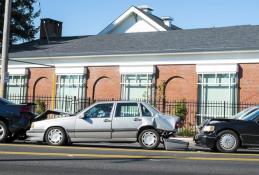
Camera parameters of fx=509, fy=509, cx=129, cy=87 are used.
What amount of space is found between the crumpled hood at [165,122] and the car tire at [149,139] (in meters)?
0.27

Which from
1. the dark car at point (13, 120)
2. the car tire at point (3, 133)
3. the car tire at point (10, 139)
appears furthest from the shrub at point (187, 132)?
the car tire at point (3, 133)

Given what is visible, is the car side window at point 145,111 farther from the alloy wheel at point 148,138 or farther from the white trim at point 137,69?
the white trim at point 137,69

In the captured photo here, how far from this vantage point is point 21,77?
104ft

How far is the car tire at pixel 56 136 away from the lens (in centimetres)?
1630

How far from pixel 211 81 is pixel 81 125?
1148 centimetres

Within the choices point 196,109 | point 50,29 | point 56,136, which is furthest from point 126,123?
point 50,29

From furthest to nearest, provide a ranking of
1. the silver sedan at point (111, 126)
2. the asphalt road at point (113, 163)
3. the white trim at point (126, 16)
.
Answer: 1. the white trim at point (126, 16)
2. the silver sedan at point (111, 126)
3. the asphalt road at point (113, 163)

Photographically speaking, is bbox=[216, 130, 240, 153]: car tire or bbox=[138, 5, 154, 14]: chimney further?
bbox=[138, 5, 154, 14]: chimney

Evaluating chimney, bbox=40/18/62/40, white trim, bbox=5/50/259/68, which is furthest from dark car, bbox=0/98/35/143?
chimney, bbox=40/18/62/40

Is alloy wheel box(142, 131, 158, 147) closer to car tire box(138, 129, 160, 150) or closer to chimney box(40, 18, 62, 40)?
car tire box(138, 129, 160, 150)

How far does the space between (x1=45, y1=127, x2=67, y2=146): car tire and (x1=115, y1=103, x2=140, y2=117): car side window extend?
1842mm

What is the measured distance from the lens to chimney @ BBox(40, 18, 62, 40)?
1583 inches

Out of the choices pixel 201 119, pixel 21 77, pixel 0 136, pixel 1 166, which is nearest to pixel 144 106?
pixel 0 136

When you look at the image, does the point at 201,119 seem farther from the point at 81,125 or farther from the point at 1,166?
the point at 1,166
